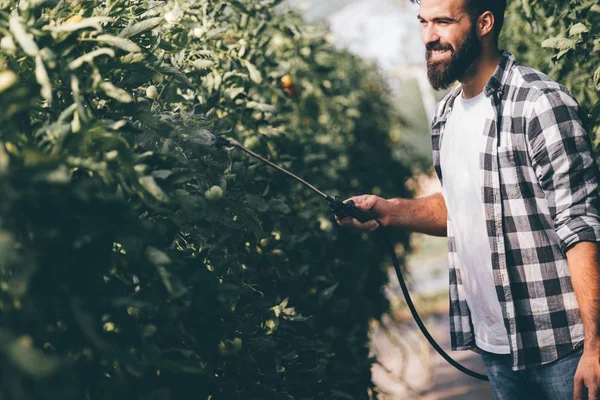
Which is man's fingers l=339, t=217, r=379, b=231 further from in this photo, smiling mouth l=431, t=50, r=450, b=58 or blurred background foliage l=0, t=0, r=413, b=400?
smiling mouth l=431, t=50, r=450, b=58

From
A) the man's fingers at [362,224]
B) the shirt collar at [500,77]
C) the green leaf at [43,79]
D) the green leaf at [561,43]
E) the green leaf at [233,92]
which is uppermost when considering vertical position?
the green leaf at [233,92]

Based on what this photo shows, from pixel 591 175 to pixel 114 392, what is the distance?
1.17m

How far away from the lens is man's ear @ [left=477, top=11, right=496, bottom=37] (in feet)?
5.76

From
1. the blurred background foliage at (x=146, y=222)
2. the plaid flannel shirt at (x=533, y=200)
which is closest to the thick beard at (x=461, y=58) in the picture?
the plaid flannel shirt at (x=533, y=200)

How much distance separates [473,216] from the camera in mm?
1717

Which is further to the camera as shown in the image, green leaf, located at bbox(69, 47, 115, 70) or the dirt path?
the dirt path

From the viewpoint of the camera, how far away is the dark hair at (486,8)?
5.68 ft

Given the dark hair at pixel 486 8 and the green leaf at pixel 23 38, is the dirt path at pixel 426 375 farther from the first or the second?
the green leaf at pixel 23 38

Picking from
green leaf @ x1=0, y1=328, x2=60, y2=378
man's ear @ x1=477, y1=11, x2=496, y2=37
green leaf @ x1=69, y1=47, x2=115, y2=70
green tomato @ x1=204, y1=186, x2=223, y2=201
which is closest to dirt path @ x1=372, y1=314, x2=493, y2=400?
man's ear @ x1=477, y1=11, x2=496, y2=37

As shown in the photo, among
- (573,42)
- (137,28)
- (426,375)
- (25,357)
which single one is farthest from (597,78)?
(426,375)

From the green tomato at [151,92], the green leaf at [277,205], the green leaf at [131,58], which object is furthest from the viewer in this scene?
the green leaf at [277,205]

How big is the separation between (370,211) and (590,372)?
0.76 metres

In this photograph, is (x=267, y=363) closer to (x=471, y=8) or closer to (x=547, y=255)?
(x=547, y=255)

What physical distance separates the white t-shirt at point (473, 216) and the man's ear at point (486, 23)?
7.0 inches
